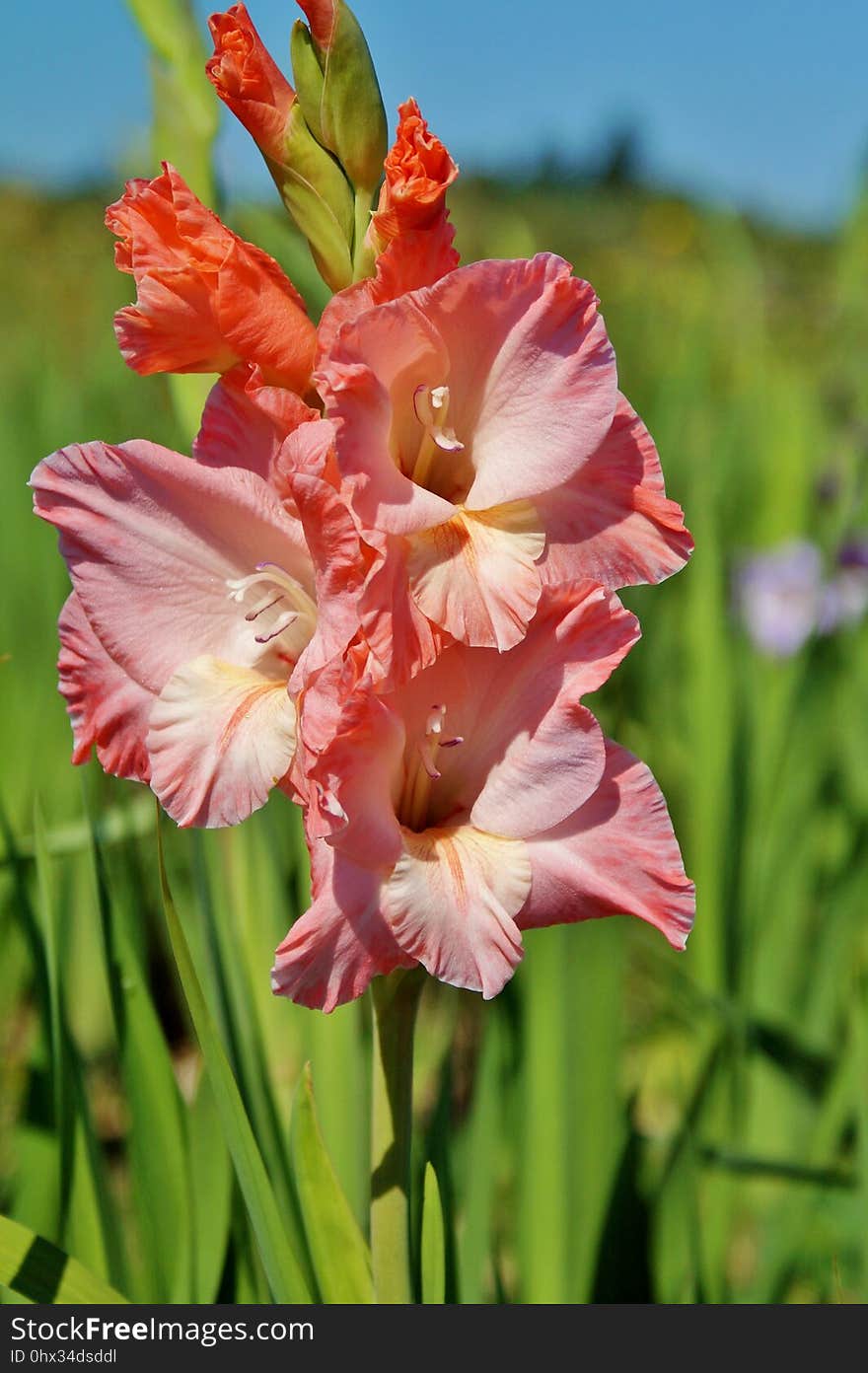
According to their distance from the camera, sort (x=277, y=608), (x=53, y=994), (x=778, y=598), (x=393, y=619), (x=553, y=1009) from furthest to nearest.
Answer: (x=778, y=598) → (x=553, y=1009) → (x=53, y=994) → (x=277, y=608) → (x=393, y=619)

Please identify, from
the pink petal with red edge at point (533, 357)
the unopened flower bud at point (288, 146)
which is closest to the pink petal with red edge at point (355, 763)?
the pink petal with red edge at point (533, 357)

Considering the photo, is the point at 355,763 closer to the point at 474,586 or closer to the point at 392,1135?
the point at 474,586

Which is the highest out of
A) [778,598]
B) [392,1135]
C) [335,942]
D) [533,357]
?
[533,357]

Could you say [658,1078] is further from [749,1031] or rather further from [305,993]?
[305,993]

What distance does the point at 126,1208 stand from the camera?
3.97 feet

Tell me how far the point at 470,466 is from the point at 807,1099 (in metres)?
0.83

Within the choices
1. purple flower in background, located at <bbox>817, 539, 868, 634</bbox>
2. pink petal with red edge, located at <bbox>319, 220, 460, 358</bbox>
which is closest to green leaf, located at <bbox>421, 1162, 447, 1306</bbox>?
pink petal with red edge, located at <bbox>319, 220, 460, 358</bbox>

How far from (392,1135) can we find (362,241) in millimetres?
416

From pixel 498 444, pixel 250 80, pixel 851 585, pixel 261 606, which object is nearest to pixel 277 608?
pixel 261 606

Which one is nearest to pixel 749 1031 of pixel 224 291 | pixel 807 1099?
pixel 807 1099

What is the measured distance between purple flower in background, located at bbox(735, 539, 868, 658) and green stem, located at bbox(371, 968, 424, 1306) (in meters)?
1.21

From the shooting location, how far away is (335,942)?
49 cm

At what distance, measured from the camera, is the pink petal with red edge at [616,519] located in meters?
0.52

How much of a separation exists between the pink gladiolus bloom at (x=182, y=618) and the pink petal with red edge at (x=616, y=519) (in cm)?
11
